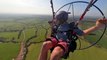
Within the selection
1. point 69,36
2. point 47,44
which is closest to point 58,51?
point 47,44

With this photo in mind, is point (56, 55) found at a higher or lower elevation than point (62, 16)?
lower

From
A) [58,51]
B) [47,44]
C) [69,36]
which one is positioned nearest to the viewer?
[58,51]

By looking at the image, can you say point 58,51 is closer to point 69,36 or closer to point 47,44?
point 47,44

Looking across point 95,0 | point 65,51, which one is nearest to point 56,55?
point 65,51

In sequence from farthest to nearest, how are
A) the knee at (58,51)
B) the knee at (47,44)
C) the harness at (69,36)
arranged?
the harness at (69,36)
the knee at (47,44)
the knee at (58,51)

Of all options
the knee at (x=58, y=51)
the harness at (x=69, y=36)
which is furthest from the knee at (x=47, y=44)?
the harness at (x=69, y=36)

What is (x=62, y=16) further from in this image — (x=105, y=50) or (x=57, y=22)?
(x=105, y=50)

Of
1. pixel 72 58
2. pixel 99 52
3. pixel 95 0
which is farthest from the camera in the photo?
pixel 99 52

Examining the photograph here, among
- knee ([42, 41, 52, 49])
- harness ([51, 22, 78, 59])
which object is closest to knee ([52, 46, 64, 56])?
knee ([42, 41, 52, 49])

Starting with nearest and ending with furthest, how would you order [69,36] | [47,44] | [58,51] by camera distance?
[58,51]
[47,44]
[69,36]

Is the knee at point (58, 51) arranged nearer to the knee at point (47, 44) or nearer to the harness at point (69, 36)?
the knee at point (47, 44)

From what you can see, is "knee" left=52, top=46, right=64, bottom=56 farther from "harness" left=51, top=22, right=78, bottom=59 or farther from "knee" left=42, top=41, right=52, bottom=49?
"harness" left=51, top=22, right=78, bottom=59
